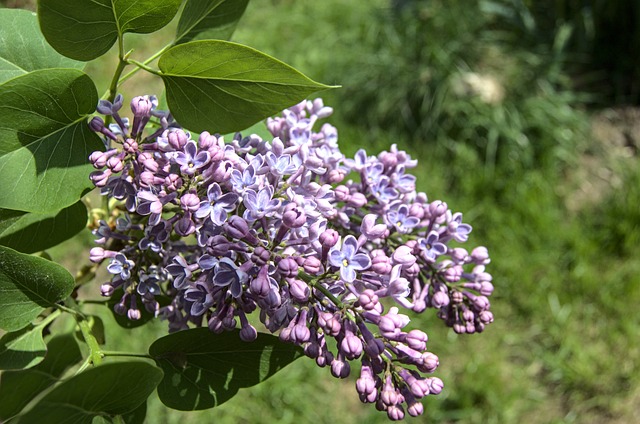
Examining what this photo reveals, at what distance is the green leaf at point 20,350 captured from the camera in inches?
34.0

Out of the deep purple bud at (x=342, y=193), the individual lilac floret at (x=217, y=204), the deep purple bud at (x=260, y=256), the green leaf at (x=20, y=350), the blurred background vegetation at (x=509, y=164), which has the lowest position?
the blurred background vegetation at (x=509, y=164)

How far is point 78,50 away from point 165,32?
3.53 meters

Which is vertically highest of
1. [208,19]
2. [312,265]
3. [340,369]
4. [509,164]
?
[208,19]

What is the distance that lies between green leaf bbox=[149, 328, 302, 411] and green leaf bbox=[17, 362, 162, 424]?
0.41ft

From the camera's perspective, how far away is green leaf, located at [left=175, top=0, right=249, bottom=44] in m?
0.87

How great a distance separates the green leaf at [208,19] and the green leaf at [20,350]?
422mm

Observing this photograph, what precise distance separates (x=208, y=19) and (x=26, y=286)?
1.31 ft

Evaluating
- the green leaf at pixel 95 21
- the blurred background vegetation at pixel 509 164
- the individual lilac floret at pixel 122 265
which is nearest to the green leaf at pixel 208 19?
the green leaf at pixel 95 21

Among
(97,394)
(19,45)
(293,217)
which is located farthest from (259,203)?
(19,45)

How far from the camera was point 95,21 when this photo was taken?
2.54 feet

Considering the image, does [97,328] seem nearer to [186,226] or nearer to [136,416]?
[136,416]

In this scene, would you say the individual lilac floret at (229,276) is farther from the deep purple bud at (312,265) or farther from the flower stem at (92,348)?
the flower stem at (92,348)

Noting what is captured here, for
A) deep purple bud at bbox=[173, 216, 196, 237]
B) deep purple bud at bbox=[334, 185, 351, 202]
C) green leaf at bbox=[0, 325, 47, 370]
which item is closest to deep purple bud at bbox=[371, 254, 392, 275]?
deep purple bud at bbox=[334, 185, 351, 202]

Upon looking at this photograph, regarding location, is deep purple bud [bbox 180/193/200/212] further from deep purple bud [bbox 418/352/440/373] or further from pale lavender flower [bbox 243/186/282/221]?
deep purple bud [bbox 418/352/440/373]
